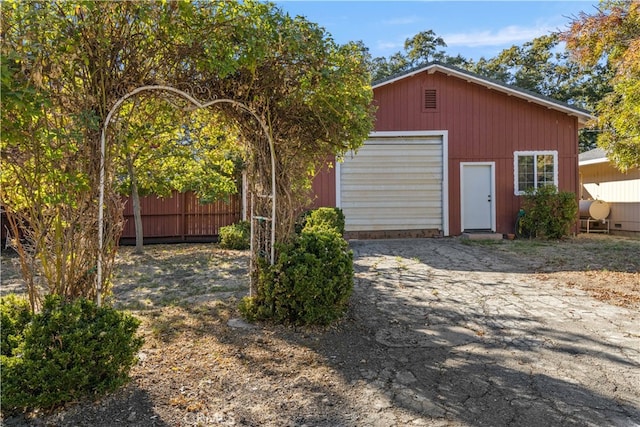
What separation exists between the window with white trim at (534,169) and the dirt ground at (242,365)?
5447 millimetres

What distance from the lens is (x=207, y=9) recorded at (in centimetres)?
300

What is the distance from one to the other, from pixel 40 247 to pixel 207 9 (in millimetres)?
2047

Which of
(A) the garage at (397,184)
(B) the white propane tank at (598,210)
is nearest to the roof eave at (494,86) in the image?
(A) the garage at (397,184)

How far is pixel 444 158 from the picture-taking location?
1155 centimetres

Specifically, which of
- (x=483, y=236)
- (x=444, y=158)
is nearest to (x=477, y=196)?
(x=483, y=236)

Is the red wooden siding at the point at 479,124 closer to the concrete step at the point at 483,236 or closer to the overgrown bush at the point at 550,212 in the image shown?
the concrete step at the point at 483,236

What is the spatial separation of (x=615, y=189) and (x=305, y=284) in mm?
15294

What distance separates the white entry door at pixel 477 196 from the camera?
460 inches

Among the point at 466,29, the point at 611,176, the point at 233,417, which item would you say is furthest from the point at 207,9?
the point at 611,176

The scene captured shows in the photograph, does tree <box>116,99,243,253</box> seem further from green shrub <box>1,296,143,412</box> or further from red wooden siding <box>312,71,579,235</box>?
red wooden siding <box>312,71,579,235</box>

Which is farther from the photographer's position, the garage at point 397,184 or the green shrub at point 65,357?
the garage at point 397,184

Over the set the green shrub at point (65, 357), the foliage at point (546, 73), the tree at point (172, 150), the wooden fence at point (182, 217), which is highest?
the foliage at point (546, 73)

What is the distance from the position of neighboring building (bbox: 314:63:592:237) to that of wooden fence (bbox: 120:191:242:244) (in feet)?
10.6

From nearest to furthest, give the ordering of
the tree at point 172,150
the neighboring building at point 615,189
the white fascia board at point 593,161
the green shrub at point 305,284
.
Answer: the tree at point 172,150 < the green shrub at point 305,284 < the neighboring building at point 615,189 < the white fascia board at point 593,161
